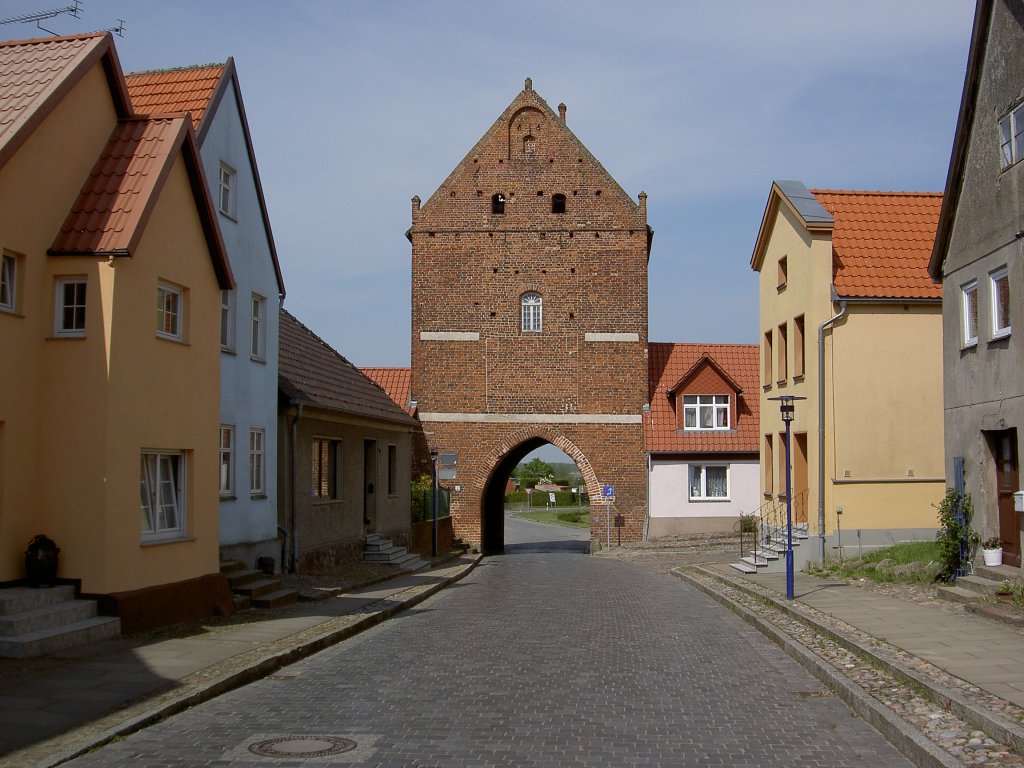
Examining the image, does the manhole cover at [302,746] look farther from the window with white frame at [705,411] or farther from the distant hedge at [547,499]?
the distant hedge at [547,499]

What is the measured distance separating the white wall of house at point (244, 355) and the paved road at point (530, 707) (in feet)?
14.4

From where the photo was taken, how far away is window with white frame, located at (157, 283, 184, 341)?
14.5m

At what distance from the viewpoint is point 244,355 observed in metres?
19.4

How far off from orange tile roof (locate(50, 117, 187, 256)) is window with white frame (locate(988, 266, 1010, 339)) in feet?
38.6

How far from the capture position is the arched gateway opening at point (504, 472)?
1516 inches

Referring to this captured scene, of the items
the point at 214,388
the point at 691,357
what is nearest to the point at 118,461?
the point at 214,388

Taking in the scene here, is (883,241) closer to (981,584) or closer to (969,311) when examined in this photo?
(969,311)

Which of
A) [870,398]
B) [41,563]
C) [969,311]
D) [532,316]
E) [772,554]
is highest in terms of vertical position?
[532,316]

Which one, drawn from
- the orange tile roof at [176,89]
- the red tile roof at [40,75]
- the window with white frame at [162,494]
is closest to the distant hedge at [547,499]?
the orange tile roof at [176,89]

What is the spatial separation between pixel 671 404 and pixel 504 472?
7.35m

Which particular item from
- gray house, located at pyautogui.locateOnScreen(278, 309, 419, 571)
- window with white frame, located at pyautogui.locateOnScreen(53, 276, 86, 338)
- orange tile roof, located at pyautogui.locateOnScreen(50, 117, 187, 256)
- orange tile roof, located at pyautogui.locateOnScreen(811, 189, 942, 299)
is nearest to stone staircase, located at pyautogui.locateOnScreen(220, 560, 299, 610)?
gray house, located at pyautogui.locateOnScreen(278, 309, 419, 571)

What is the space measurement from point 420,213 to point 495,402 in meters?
7.45

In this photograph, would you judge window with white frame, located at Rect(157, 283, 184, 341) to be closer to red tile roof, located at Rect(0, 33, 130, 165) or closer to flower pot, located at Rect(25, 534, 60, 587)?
red tile roof, located at Rect(0, 33, 130, 165)

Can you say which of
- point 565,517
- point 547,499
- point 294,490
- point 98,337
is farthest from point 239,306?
point 547,499
